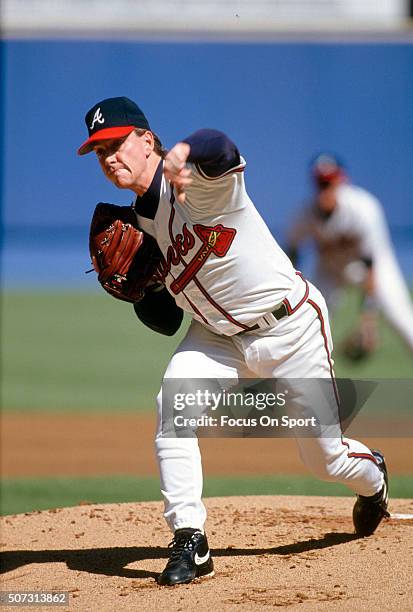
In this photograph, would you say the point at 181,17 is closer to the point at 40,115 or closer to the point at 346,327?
the point at 40,115

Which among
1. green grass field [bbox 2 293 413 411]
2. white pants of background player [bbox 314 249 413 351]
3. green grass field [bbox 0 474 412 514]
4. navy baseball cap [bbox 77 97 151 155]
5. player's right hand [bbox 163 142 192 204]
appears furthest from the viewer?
green grass field [bbox 2 293 413 411]

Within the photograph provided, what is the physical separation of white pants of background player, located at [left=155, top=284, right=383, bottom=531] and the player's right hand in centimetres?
67

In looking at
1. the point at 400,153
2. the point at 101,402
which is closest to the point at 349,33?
the point at 400,153

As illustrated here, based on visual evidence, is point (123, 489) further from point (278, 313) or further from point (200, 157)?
point (200, 157)

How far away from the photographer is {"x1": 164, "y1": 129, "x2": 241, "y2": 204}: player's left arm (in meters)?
2.69

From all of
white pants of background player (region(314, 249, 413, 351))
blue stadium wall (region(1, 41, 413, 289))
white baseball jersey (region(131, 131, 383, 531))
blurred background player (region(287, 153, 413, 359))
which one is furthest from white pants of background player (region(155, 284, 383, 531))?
blue stadium wall (region(1, 41, 413, 289))

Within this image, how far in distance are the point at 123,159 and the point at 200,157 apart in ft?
1.15

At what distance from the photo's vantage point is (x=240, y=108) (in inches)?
606

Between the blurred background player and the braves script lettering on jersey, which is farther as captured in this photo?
the blurred background player

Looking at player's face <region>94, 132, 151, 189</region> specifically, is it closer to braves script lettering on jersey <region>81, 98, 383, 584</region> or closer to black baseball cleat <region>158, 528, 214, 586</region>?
braves script lettering on jersey <region>81, 98, 383, 584</region>

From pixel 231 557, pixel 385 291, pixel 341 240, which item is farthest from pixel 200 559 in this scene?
pixel 341 240

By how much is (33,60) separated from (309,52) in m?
4.14

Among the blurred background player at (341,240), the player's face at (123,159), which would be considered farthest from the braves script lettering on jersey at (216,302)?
the blurred background player at (341,240)

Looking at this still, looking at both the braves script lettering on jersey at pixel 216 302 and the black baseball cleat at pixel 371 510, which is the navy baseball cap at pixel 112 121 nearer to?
the braves script lettering on jersey at pixel 216 302
